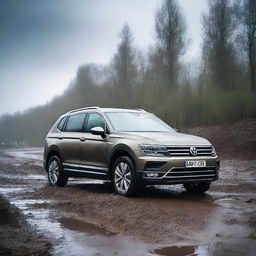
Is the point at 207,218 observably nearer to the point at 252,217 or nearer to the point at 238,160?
the point at 252,217

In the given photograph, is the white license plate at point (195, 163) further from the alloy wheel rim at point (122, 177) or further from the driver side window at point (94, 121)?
the driver side window at point (94, 121)

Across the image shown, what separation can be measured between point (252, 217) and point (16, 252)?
3.64m

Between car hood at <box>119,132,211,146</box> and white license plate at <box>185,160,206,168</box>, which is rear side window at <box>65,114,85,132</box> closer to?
car hood at <box>119,132,211,146</box>

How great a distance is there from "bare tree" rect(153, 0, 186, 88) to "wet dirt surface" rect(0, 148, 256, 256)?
3194cm

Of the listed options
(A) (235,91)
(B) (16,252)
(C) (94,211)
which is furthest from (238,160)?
(B) (16,252)

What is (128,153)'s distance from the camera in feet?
32.4

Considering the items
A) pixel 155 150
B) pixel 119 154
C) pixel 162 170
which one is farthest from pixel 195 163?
pixel 119 154

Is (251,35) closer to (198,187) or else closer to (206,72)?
(206,72)

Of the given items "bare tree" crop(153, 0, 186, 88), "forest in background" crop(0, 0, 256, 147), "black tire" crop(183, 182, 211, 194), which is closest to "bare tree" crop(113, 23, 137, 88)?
"forest in background" crop(0, 0, 256, 147)

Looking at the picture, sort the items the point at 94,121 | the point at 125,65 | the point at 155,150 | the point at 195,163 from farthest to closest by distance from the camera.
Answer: the point at 125,65, the point at 94,121, the point at 195,163, the point at 155,150

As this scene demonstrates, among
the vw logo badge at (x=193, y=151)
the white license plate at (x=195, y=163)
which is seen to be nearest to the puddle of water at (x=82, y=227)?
the white license plate at (x=195, y=163)

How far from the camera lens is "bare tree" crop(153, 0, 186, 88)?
42938 millimetres

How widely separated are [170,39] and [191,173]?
113ft

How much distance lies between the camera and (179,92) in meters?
37.9
